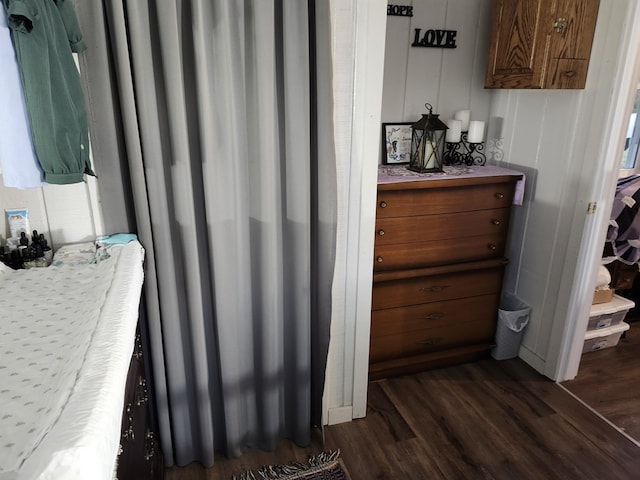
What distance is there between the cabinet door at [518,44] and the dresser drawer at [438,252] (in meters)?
0.79

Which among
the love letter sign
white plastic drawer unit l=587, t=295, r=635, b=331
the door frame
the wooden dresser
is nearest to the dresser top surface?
the wooden dresser

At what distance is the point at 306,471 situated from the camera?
1873mm

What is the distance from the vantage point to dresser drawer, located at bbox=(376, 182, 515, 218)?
83.4 inches

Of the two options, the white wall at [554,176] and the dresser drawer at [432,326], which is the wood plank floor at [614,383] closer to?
the white wall at [554,176]

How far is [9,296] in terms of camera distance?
48.2 inches

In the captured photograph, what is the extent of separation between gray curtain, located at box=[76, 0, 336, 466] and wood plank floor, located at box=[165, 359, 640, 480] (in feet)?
0.92

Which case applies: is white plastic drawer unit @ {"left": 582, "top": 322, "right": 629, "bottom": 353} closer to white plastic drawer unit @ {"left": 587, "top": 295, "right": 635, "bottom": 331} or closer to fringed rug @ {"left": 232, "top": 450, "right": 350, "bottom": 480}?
white plastic drawer unit @ {"left": 587, "top": 295, "right": 635, "bottom": 331}

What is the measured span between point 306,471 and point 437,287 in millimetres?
1093

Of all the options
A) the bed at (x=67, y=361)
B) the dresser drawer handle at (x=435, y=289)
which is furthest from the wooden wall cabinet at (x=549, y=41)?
the bed at (x=67, y=361)

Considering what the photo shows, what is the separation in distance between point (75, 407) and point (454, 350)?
216 cm

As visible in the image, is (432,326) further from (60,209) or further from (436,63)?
(60,209)

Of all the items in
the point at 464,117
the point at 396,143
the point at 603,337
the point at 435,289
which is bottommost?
the point at 603,337

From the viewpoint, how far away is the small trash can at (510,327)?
253 cm

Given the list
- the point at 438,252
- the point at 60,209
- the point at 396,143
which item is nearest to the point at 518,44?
the point at 396,143
